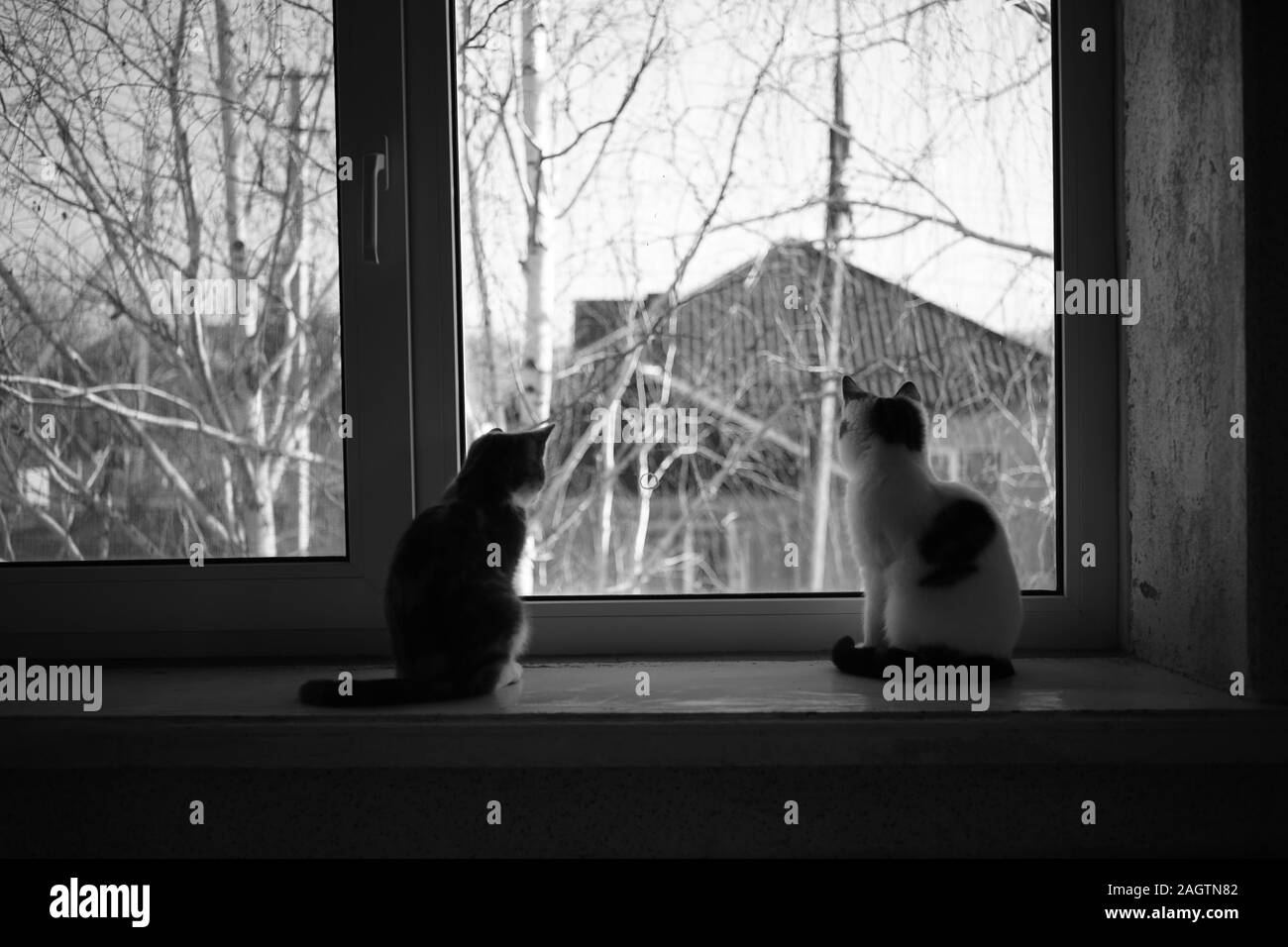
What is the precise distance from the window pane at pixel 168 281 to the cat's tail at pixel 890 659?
734 millimetres

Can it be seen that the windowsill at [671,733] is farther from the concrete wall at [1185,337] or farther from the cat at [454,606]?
the concrete wall at [1185,337]

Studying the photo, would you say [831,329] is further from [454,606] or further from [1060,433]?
[454,606]

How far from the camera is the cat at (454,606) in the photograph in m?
1.18

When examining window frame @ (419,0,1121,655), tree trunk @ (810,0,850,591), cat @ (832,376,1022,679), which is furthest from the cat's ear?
window frame @ (419,0,1121,655)

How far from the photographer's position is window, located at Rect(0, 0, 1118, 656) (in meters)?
1.43

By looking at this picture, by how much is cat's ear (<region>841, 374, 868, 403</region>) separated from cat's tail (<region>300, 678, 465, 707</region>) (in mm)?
635

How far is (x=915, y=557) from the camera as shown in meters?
1.22

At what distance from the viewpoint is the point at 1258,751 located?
1096 millimetres

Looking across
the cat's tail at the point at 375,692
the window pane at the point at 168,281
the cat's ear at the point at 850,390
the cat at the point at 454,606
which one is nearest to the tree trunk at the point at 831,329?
the cat's ear at the point at 850,390

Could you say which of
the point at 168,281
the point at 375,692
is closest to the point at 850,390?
the point at 375,692

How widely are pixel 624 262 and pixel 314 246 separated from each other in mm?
454

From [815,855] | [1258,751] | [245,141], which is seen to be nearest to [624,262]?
[245,141]

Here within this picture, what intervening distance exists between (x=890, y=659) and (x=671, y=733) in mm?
306
